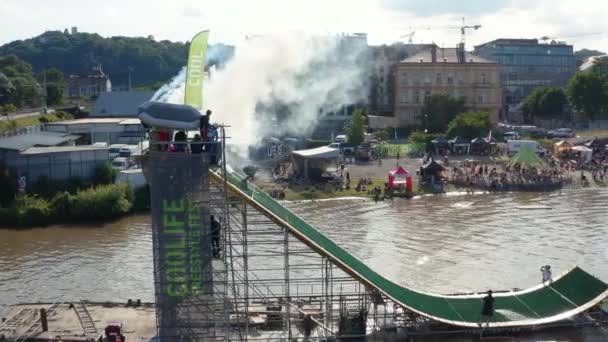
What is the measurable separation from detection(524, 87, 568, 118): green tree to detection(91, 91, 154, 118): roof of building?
3576 cm

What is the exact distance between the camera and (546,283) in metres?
18.5

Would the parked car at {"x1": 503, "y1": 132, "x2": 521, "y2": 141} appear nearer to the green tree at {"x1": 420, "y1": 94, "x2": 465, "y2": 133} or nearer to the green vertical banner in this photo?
the green tree at {"x1": 420, "y1": 94, "x2": 465, "y2": 133}

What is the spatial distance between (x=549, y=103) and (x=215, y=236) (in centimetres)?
6159

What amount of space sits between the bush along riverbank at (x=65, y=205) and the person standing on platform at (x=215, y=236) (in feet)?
63.8

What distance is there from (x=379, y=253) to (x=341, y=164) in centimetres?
2001

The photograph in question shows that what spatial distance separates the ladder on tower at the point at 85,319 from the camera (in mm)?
16078

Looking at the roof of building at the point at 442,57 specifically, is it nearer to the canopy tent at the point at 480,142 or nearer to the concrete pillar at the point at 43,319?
the canopy tent at the point at 480,142

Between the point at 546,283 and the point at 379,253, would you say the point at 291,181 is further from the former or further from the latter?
the point at 546,283

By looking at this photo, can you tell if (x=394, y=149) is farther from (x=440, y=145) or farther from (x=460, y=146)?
(x=460, y=146)

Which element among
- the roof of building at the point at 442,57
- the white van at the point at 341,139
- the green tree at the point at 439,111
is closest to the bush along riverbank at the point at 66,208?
the white van at the point at 341,139

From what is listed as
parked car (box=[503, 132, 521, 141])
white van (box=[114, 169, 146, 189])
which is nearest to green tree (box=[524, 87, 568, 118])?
parked car (box=[503, 132, 521, 141])

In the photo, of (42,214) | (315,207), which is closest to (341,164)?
(315,207)

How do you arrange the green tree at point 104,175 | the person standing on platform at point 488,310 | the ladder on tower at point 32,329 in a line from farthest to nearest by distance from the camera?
the green tree at point 104,175, the person standing on platform at point 488,310, the ladder on tower at point 32,329

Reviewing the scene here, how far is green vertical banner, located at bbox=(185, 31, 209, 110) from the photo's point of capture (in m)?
14.9
